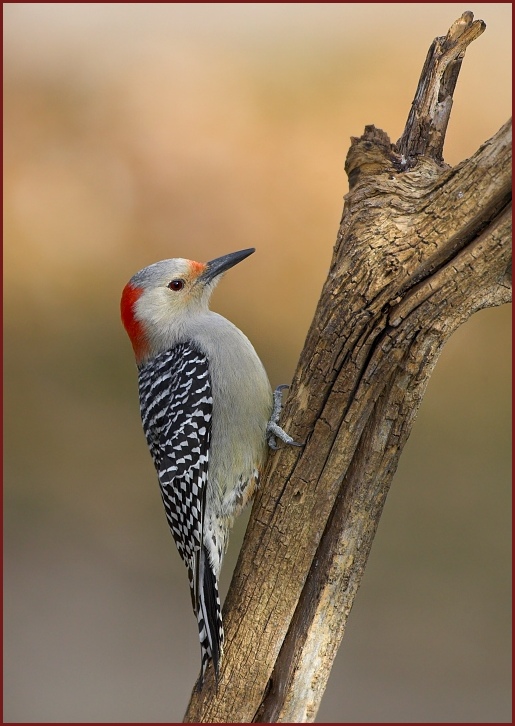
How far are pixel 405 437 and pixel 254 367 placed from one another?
101 centimetres

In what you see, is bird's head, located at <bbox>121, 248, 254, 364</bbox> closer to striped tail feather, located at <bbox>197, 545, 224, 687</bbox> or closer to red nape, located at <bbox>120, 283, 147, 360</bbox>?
red nape, located at <bbox>120, 283, 147, 360</bbox>

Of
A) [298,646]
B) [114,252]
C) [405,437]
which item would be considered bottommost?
[298,646]

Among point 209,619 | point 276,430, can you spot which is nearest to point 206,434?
point 276,430

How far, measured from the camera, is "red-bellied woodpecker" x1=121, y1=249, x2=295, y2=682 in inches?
154

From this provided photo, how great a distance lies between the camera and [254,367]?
415cm

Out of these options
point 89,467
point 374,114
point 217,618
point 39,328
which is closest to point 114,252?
point 39,328

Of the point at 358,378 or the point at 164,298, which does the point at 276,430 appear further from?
the point at 164,298

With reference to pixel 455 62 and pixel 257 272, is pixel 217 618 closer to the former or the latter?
pixel 455 62

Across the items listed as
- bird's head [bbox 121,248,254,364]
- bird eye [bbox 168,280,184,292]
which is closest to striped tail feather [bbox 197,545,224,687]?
bird's head [bbox 121,248,254,364]

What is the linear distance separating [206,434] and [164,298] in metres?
0.90

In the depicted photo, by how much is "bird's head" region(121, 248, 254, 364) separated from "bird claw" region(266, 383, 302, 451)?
0.76 metres

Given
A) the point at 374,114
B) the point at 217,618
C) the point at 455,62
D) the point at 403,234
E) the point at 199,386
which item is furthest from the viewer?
the point at 374,114

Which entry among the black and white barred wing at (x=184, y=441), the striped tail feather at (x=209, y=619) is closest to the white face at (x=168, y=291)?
the black and white barred wing at (x=184, y=441)

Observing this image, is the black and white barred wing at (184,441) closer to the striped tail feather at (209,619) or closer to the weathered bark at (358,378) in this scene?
the striped tail feather at (209,619)
